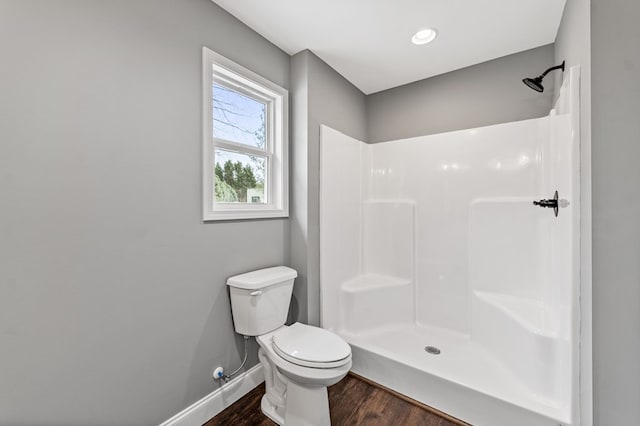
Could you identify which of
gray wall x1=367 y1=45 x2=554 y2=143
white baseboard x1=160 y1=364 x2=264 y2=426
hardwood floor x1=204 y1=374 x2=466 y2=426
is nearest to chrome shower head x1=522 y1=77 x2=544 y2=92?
gray wall x1=367 y1=45 x2=554 y2=143

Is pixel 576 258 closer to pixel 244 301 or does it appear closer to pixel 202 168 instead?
pixel 244 301

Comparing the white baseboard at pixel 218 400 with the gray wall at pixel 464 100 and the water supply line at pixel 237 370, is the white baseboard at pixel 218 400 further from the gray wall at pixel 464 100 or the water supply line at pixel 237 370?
the gray wall at pixel 464 100

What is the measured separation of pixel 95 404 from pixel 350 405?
4.33ft

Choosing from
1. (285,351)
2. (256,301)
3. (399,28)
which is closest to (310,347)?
(285,351)

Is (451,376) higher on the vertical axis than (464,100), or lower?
lower

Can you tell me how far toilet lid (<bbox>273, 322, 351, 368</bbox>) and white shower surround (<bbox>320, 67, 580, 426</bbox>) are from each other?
0.50 m

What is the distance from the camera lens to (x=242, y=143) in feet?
5.98

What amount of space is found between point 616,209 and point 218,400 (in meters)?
2.12

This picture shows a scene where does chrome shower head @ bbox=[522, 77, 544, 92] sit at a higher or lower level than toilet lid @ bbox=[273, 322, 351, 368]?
higher

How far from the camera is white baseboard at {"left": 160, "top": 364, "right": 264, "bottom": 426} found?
4.64 feet

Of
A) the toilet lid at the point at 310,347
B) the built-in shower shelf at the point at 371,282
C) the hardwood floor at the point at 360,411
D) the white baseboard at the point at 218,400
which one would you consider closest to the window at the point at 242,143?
the toilet lid at the point at 310,347

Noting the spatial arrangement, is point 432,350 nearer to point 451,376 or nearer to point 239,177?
point 451,376

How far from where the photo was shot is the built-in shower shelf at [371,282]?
7.63ft

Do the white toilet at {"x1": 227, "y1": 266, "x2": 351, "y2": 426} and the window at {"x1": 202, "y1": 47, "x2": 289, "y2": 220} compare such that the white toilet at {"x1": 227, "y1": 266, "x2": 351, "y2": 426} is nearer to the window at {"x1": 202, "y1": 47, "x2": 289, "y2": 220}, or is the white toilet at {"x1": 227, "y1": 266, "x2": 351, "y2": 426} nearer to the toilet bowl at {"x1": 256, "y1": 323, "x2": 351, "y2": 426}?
the toilet bowl at {"x1": 256, "y1": 323, "x2": 351, "y2": 426}
